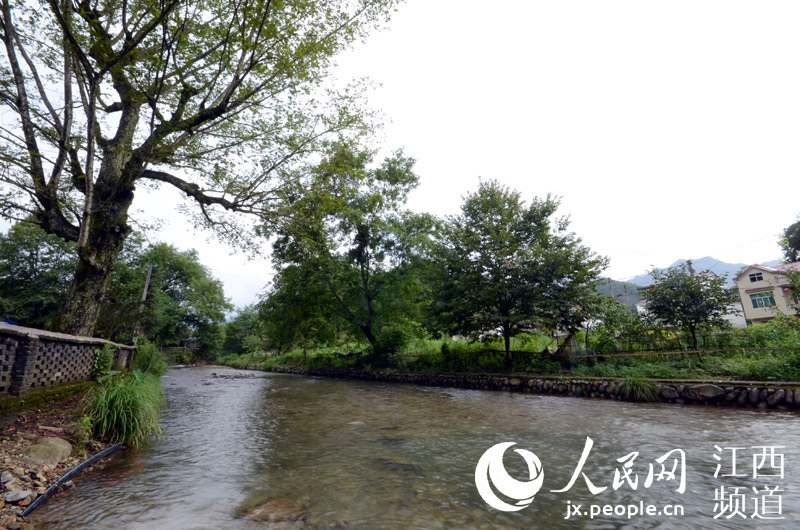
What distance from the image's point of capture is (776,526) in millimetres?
2969

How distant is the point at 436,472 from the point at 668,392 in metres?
8.55

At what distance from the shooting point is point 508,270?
13867mm

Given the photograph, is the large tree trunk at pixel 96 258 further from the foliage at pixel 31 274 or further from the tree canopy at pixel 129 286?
the foliage at pixel 31 274

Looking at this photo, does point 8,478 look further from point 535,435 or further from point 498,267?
point 498,267

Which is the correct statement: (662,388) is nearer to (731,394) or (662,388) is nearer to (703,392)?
(703,392)

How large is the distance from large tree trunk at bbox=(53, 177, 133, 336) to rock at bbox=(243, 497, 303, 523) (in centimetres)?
720

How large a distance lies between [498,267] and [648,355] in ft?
18.9

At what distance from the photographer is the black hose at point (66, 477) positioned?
3.07m

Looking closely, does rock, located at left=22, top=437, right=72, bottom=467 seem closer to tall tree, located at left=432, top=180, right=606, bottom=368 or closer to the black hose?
the black hose

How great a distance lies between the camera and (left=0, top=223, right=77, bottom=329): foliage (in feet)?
88.8

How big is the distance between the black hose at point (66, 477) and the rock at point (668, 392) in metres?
12.1

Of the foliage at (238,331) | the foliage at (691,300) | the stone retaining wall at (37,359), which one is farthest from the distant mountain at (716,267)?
the foliage at (238,331)

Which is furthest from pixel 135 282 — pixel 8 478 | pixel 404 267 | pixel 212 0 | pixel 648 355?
pixel 648 355
